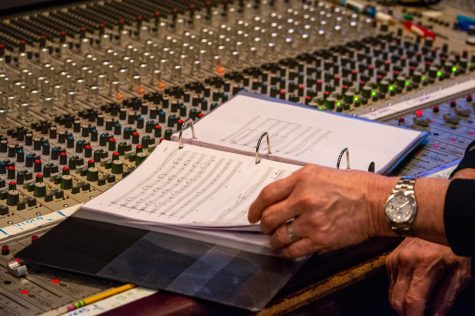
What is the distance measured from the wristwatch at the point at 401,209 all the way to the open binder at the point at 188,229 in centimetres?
21

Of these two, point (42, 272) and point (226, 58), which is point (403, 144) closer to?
point (226, 58)

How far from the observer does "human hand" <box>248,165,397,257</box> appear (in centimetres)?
186

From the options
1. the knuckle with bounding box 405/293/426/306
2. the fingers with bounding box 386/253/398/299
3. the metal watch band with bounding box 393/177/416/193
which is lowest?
the knuckle with bounding box 405/293/426/306

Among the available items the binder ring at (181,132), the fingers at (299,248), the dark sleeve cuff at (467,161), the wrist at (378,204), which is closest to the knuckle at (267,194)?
the fingers at (299,248)

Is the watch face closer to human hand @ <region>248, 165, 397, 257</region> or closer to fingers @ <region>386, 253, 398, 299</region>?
human hand @ <region>248, 165, 397, 257</region>

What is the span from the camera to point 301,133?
2.39 meters

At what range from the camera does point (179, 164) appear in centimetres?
219

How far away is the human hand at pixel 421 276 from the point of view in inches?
85.8

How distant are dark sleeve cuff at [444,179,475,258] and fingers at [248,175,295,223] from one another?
309 millimetres

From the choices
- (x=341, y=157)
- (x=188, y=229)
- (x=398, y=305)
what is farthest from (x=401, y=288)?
(x=188, y=229)

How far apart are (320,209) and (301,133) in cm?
55

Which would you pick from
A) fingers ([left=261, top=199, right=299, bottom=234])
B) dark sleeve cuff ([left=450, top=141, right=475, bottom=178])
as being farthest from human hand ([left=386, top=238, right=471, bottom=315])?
fingers ([left=261, top=199, right=299, bottom=234])

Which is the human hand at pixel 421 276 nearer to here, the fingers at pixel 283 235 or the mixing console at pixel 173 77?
the mixing console at pixel 173 77

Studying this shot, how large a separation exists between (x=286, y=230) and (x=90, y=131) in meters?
0.68
